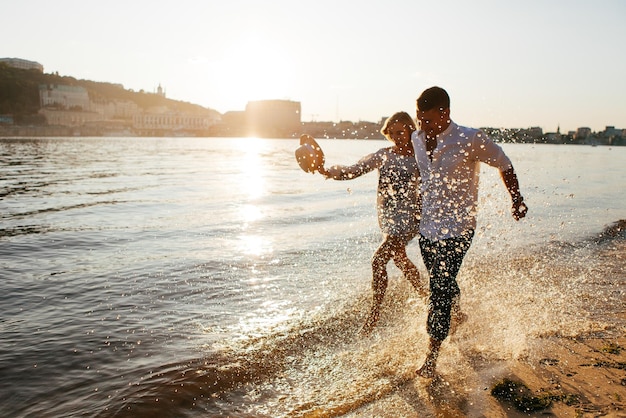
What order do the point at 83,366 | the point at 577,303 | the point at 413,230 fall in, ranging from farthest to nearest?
the point at 577,303
the point at 413,230
the point at 83,366

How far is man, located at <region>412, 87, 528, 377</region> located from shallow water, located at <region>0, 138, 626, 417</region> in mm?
692

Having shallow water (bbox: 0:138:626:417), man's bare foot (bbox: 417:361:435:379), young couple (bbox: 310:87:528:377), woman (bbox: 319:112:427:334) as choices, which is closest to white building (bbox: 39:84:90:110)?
shallow water (bbox: 0:138:626:417)

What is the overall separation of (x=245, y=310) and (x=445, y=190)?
3.17 m

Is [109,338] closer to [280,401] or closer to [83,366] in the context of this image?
[83,366]

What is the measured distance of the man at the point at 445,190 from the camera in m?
3.83

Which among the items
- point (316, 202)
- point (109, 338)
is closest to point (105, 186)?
point (316, 202)

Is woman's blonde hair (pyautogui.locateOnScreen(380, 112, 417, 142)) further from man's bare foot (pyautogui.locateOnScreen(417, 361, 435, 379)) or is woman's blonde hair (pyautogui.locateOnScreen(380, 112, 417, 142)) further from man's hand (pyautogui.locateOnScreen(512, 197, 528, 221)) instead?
man's bare foot (pyautogui.locateOnScreen(417, 361, 435, 379))

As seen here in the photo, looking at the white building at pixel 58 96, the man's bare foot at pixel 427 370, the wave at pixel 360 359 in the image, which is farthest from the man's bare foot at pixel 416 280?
the white building at pixel 58 96

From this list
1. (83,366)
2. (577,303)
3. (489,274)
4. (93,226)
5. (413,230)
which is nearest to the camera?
(83,366)

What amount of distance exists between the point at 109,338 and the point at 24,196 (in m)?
14.0

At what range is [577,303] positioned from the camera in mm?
6125

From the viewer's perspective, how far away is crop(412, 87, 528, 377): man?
3828mm

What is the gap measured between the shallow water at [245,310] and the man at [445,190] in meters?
0.69

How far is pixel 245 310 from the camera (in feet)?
19.7
